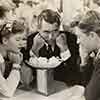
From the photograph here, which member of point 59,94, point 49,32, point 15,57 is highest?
point 49,32

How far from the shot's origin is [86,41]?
1.31 m

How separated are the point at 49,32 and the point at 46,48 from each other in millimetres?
84

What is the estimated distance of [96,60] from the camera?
1.28m

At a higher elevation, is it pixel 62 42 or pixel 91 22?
pixel 91 22

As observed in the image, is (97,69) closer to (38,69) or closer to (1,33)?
(38,69)

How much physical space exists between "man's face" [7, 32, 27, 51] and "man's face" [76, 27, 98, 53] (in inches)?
11.0

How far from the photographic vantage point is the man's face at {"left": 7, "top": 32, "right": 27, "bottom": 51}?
1331mm

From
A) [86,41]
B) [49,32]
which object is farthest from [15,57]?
[86,41]

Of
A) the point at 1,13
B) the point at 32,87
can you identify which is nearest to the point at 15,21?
the point at 1,13

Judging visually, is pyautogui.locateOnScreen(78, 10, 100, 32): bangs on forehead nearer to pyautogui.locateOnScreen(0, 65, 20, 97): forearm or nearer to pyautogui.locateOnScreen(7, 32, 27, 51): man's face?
pyautogui.locateOnScreen(7, 32, 27, 51): man's face

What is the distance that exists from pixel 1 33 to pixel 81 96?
52cm

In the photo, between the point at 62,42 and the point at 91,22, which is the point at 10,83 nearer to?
the point at 62,42

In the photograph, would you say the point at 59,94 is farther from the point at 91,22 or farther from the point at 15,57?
the point at 91,22

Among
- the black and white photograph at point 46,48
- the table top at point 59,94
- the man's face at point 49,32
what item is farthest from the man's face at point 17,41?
the table top at point 59,94
